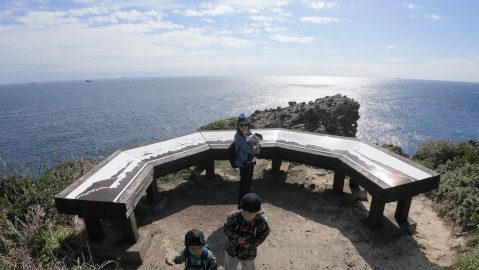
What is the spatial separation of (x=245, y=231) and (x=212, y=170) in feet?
15.8

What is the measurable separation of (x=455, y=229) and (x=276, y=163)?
174 inches

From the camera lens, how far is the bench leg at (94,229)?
17.6 ft

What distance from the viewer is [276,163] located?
8.81 metres

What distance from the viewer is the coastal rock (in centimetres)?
2016

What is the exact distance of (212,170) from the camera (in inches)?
341

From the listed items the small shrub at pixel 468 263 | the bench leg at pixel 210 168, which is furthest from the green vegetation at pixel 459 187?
the bench leg at pixel 210 168

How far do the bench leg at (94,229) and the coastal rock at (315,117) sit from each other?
1396 centimetres

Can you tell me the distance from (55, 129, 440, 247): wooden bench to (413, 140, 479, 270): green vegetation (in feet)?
4.04

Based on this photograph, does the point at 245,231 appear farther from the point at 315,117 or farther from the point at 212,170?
the point at 315,117

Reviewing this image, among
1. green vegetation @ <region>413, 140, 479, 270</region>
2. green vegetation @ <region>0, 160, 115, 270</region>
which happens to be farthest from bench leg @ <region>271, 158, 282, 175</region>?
green vegetation @ <region>0, 160, 115, 270</region>

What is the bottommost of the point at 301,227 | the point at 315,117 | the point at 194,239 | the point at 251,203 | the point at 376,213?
the point at 315,117

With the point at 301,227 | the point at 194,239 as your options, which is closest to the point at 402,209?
the point at 301,227

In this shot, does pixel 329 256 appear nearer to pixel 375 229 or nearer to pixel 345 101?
pixel 375 229

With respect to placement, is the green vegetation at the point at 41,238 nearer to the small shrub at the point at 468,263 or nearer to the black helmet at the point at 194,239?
the black helmet at the point at 194,239
